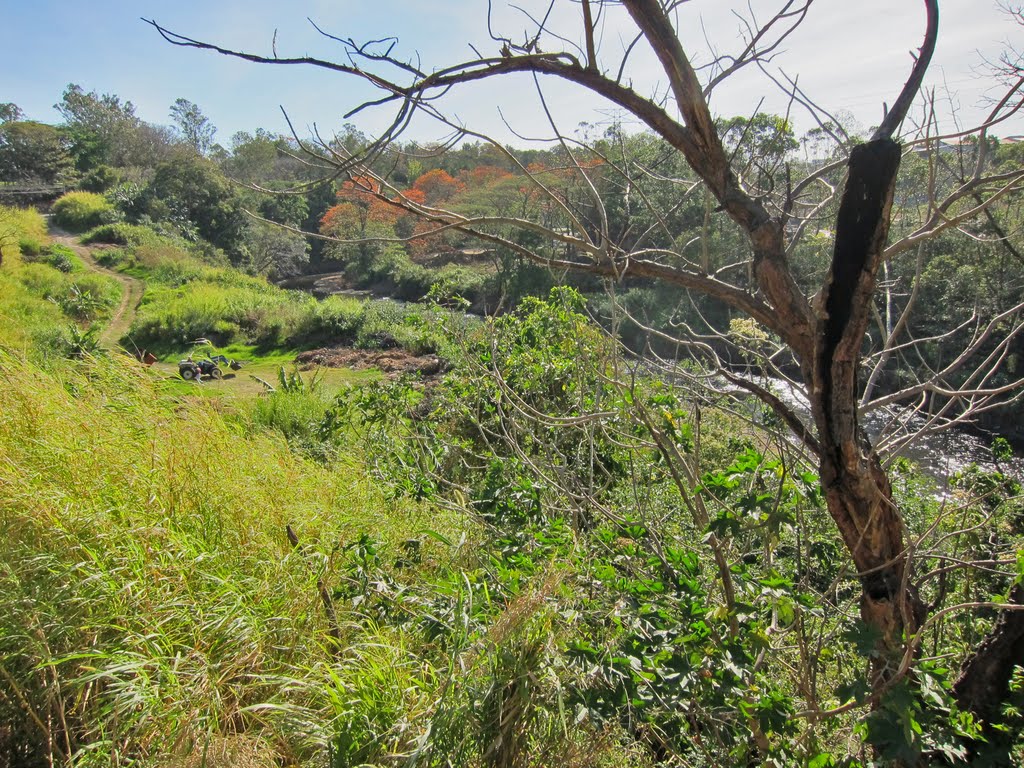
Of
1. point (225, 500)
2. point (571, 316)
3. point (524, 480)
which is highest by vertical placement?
point (571, 316)

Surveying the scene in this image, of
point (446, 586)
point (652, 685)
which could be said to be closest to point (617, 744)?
point (652, 685)

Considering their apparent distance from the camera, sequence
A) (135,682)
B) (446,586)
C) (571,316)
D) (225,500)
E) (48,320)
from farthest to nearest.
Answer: (48,320) < (571,316) < (225,500) < (446,586) < (135,682)

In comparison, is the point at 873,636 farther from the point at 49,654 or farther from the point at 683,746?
the point at 49,654

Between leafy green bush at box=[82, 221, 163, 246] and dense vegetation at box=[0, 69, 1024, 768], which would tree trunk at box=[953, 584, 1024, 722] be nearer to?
dense vegetation at box=[0, 69, 1024, 768]

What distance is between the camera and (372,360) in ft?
47.2

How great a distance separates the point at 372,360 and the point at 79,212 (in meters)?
19.2

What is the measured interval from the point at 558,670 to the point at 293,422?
6395 millimetres

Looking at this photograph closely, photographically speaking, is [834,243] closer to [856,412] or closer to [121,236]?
[856,412]

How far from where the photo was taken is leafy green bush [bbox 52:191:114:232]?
25688 mm

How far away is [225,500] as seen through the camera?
301 cm

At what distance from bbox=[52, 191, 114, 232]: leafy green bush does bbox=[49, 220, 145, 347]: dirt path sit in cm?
46

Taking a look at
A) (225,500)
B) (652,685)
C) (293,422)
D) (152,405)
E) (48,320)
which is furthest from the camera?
(48,320)

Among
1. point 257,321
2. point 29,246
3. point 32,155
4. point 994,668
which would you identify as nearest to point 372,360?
point 257,321

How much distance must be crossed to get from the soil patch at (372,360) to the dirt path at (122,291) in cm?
400
